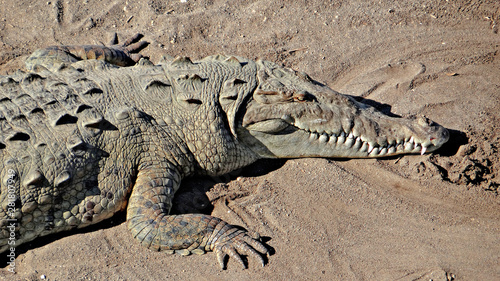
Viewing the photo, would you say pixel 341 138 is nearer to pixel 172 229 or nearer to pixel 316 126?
pixel 316 126

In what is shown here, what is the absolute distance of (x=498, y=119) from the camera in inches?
197

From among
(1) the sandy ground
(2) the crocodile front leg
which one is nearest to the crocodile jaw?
(1) the sandy ground

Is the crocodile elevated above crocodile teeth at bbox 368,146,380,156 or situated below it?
above

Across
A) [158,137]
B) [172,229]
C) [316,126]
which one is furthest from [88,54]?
[316,126]

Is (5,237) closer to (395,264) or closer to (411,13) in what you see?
(395,264)

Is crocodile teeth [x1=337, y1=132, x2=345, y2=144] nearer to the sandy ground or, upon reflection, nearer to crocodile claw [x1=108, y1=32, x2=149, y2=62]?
the sandy ground

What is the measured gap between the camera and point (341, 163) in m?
4.66

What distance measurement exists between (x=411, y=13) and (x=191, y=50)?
327cm

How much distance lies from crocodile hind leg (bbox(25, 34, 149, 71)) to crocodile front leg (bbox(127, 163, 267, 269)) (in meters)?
2.01

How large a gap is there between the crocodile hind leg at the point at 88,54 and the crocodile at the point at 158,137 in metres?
0.83

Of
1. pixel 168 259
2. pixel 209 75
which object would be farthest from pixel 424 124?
pixel 168 259

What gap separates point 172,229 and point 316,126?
1.78m

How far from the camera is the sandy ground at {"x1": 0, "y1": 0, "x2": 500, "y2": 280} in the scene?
374 cm

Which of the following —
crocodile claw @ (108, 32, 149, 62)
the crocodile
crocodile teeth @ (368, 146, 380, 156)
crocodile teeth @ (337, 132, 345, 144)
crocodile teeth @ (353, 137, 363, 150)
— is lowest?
crocodile teeth @ (368, 146, 380, 156)
